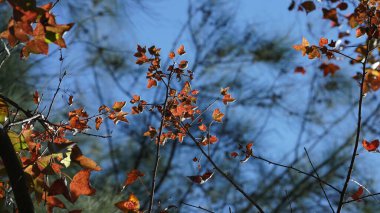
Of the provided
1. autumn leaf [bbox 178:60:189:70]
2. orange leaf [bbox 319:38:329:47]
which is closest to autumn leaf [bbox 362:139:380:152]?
orange leaf [bbox 319:38:329:47]

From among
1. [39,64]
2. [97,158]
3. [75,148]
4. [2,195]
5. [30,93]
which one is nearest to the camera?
[75,148]

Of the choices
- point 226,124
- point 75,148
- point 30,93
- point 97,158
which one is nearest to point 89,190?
point 75,148

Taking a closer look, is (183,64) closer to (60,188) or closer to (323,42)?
(323,42)

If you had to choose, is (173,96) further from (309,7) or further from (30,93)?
(30,93)

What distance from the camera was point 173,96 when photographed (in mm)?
1545

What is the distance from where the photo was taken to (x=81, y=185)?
3.57ft

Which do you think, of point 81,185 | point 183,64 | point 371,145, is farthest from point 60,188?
point 371,145

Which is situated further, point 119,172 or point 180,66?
point 119,172

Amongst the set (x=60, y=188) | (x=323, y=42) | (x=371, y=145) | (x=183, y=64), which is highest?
(x=323, y=42)

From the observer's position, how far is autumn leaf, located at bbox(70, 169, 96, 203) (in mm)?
1083

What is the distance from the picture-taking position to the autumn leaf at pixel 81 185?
1.08 meters

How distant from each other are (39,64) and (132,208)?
1933 mm

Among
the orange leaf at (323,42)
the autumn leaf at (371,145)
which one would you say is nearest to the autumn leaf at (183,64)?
the orange leaf at (323,42)

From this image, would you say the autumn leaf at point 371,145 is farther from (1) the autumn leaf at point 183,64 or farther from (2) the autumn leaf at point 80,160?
(2) the autumn leaf at point 80,160
